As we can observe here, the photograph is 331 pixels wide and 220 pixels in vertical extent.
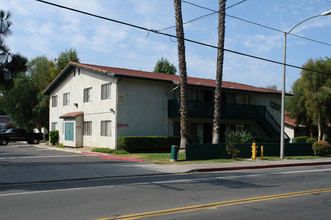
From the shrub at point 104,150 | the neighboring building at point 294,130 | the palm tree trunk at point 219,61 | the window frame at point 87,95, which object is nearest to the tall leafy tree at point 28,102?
the window frame at point 87,95

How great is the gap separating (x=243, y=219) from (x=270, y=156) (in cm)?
1801

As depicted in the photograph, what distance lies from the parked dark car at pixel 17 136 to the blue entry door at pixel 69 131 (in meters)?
7.82

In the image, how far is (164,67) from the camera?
67375mm

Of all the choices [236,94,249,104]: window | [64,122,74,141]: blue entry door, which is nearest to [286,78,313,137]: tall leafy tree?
[236,94,249,104]: window

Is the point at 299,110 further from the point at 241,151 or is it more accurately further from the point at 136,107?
the point at 136,107

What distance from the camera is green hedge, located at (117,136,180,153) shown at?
2403 cm

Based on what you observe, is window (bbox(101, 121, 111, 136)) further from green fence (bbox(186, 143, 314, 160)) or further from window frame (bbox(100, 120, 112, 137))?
green fence (bbox(186, 143, 314, 160))

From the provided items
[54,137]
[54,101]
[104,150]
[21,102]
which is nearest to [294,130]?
[104,150]

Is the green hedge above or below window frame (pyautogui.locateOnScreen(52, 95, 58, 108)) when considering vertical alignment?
below

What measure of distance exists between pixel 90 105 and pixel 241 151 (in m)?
13.8

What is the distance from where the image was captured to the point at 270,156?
23500mm

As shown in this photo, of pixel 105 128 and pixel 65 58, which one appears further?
pixel 65 58

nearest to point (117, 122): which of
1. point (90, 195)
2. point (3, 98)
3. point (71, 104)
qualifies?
point (71, 104)

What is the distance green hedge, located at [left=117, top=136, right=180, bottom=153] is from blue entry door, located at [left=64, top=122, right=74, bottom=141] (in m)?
7.03
